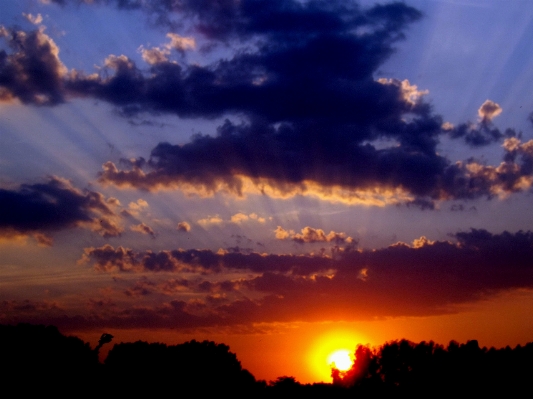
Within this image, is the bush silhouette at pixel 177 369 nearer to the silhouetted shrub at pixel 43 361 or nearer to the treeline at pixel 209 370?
the treeline at pixel 209 370

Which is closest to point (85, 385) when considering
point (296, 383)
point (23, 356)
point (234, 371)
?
point (23, 356)

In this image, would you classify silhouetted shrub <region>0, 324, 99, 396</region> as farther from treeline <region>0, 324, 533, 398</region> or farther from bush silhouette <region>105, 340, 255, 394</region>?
bush silhouette <region>105, 340, 255, 394</region>

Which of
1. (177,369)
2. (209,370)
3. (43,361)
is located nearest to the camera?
(43,361)

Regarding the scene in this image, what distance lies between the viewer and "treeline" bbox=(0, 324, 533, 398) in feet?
253

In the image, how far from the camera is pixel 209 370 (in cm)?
11088

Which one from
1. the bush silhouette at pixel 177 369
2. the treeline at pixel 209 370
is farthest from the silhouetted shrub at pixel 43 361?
the bush silhouette at pixel 177 369

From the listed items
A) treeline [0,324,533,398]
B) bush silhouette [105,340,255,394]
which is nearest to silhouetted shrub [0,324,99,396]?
treeline [0,324,533,398]

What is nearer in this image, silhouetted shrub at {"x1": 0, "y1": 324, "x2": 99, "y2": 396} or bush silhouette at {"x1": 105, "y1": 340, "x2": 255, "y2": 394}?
silhouetted shrub at {"x1": 0, "y1": 324, "x2": 99, "y2": 396}

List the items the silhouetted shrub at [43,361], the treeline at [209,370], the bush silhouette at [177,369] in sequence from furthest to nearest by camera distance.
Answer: the bush silhouette at [177,369]
the treeline at [209,370]
the silhouetted shrub at [43,361]

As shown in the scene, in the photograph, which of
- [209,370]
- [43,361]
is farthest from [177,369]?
[43,361]

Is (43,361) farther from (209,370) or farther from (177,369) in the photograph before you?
(209,370)

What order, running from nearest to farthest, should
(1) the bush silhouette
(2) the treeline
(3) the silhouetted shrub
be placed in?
1. (3) the silhouetted shrub
2. (2) the treeline
3. (1) the bush silhouette

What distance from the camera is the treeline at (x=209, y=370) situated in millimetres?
77062

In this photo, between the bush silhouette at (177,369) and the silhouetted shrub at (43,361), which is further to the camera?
the bush silhouette at (177,369)
